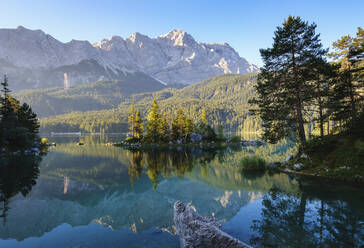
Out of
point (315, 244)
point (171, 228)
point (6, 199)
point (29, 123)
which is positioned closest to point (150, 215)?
point (171, 228)

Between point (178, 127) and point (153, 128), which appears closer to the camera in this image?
point (153, 128)

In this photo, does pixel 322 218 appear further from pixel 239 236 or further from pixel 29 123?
pixel 29 123

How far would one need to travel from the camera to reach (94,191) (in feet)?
61.2

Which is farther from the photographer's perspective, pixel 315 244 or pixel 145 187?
pixel 145 187

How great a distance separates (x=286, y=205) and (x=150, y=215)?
8.76m

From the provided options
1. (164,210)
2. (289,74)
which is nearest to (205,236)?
(164,210)

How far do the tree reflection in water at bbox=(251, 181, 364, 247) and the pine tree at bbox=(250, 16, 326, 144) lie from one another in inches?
512

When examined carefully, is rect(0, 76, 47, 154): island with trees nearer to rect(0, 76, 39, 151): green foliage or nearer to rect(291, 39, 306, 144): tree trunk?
rect(0, 76, 39, 151): green foliage

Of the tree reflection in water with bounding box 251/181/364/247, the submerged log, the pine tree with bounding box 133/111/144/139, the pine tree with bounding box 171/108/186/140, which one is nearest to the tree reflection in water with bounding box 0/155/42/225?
the submerged log

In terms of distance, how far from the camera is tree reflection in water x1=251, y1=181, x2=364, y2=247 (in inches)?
320

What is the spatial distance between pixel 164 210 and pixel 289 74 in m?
23.8

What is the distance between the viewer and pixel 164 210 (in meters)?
13.3

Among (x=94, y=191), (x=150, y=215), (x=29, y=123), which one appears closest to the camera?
(x=150, y=215)

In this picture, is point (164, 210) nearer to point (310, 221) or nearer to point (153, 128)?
point (310, 221)
